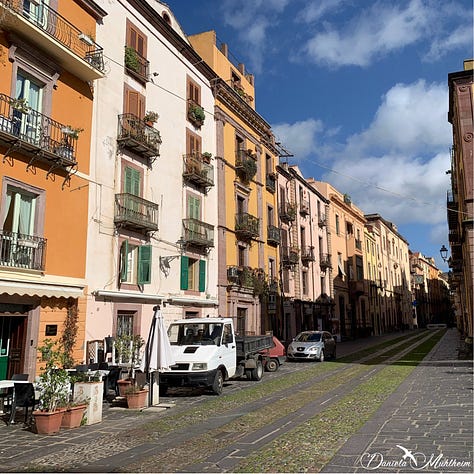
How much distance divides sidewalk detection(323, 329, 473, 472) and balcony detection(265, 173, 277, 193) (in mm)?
20288

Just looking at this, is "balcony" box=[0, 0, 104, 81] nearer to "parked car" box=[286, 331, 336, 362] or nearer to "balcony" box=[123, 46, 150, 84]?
"balcony" box=[123, 46, 150, 84]

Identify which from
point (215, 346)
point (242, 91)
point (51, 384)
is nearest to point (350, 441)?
point (51, 384)

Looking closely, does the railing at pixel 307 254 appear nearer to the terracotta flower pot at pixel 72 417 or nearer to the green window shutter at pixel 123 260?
the green window shutter at pixel 123 260

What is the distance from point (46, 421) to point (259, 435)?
3.87m

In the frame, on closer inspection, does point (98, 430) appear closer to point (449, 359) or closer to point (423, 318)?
point (449, 359)

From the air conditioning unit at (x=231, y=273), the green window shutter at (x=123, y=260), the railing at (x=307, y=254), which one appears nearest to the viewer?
the green window shutter at (x=123, y=260)

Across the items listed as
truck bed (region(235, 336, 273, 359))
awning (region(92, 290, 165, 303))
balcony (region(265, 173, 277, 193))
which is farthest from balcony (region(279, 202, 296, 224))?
truck bed (region(235, 336, 273, 359))

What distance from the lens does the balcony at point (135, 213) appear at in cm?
1770

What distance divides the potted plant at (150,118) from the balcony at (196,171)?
318 centimetres

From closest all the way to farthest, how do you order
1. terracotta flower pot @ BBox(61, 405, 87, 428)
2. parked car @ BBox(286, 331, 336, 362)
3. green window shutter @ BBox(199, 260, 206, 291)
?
terracotta flower pot @ BBox(61, 405, 87, 428)
green window shutter @ BBox(199, 260, 206, 291)
parked car @ BBox(286, 331, 336, 362)

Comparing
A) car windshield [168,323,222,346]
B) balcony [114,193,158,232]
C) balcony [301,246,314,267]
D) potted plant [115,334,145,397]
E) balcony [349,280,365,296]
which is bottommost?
potted plant [115,334,145,397]

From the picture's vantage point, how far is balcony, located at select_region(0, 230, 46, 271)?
42.2ft

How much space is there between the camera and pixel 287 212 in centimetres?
3425

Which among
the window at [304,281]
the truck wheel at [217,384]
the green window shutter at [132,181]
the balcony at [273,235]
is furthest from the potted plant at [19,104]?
the window at [304,281]
